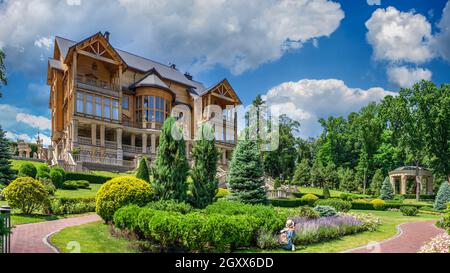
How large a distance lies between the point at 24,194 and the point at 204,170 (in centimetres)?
768

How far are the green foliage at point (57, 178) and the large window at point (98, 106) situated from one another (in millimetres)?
14335

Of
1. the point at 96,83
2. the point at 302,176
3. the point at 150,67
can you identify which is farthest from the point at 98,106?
the point at 302,176

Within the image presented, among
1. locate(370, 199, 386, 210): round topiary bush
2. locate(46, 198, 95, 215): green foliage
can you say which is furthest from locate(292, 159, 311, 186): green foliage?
locate(46, 198, 95, 215): green foliage

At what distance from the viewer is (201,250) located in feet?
35.3

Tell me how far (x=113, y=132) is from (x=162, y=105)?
258 inches

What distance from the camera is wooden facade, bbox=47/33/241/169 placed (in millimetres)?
37062

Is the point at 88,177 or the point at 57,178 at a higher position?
the point at 57,178

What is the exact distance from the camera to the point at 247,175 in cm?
1909

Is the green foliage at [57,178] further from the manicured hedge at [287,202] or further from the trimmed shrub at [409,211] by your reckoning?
the trimmed shrub at [409,211]

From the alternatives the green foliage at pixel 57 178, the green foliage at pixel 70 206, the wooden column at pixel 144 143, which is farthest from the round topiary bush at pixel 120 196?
the wooden column at pixel 144 143

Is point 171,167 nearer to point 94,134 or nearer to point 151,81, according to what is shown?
point 94,134
